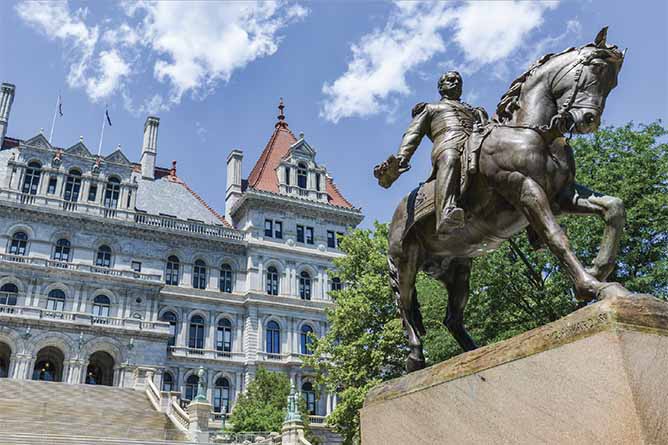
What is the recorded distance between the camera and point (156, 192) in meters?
48.5

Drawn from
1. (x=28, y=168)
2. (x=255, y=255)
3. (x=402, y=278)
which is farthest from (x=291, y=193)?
(x=402, y=278)

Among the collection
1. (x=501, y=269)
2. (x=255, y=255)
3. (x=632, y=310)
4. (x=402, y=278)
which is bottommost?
(x=632, y=310)

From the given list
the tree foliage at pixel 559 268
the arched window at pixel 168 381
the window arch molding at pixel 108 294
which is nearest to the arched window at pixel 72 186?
the window arch molding at pixel 108 294

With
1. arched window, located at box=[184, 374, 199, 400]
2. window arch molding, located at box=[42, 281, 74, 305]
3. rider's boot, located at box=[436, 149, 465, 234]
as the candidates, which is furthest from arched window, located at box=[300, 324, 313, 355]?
rider's boot, located at box=[436, 149, 465, 234]

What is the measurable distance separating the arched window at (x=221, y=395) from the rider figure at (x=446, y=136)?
36834mm

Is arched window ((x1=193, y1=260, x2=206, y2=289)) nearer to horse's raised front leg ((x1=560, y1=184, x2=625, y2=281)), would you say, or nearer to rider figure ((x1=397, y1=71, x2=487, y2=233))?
rider figure ((x1=397, y1=71, x2=487, y2=233))

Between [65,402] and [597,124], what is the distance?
27.6 meters

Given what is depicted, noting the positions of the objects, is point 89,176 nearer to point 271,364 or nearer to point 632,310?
point 271,364

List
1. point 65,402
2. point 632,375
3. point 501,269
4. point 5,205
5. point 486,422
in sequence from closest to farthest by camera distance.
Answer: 1. point 632,375
2. point 486,422
3. point 501,269
4. point 65,402
5. point 5,205

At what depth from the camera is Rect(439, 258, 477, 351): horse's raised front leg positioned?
20.9 feet

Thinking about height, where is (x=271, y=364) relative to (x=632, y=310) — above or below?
above

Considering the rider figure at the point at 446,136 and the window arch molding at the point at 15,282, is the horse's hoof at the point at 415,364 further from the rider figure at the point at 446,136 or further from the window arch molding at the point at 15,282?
the window arch molding at the point at 15,282

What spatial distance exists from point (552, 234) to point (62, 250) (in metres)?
40.2

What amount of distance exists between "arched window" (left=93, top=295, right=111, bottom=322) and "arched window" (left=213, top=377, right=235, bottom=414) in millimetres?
8735
